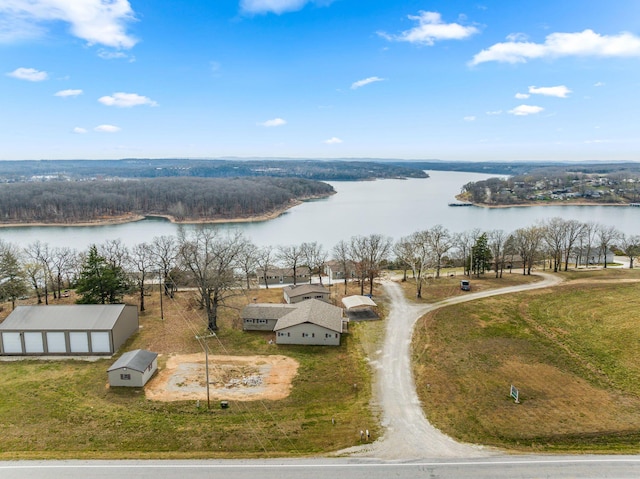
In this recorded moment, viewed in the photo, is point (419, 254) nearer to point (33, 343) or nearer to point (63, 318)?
point (63, 318)

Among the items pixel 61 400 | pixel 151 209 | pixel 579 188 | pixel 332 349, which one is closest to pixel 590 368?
pixel 332 349

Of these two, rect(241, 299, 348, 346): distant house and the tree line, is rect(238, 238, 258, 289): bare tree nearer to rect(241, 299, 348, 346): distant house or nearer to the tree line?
the tree line

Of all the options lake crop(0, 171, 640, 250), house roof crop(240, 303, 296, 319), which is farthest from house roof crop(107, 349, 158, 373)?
lake crop(0, 171, 640, 250)

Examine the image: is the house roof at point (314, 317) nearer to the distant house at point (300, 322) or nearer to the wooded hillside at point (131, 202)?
the distant house at point (300, 322)

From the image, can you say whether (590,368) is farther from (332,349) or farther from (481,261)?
(481,261)

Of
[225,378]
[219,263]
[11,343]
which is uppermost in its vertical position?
[219,263]

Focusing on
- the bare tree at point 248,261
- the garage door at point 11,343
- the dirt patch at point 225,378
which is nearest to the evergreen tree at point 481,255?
the bare tree at point 248,261

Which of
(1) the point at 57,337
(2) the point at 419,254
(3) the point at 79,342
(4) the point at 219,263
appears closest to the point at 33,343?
(1) the point at 57,337

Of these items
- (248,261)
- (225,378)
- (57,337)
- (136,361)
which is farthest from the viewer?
(248,261)
